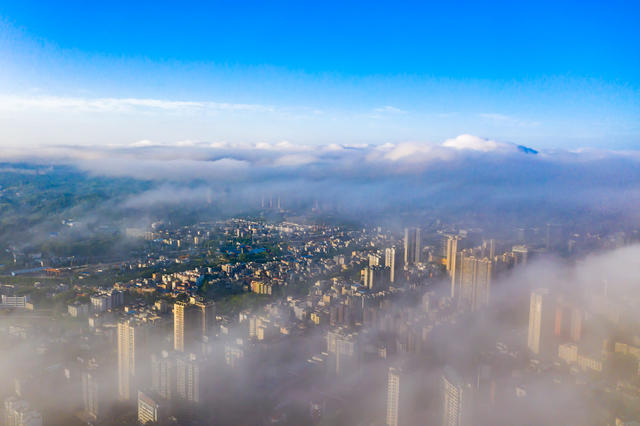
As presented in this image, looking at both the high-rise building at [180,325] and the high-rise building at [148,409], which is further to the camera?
the high-rise building at [180,325]

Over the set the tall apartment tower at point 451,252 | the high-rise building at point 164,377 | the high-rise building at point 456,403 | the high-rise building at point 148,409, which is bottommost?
the high-rise building at point 148,409

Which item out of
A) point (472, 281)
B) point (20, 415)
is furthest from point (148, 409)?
point (472, 281)

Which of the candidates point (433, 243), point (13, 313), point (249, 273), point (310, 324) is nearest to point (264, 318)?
point (310, 324)

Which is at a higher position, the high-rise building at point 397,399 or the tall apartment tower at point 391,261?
the tall apartment tower at point 391,261

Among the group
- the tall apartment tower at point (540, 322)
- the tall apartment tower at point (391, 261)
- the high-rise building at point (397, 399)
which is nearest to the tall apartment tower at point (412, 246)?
the tall apartment tower at point (391, 261)

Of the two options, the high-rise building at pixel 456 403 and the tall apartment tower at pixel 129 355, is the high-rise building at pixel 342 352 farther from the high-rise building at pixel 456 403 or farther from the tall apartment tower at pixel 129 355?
the tall apartment tower at pixel 129 355

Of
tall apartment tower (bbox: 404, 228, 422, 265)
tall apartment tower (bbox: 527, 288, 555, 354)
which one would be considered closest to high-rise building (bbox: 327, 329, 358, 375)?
tall apartment tower (bbox: 527, 288, 555, 354)

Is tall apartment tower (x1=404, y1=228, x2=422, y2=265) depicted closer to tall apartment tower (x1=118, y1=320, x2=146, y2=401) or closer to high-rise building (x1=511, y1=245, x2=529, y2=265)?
high-rise building (x1=511, y1=245, x2=529, y2=265)
